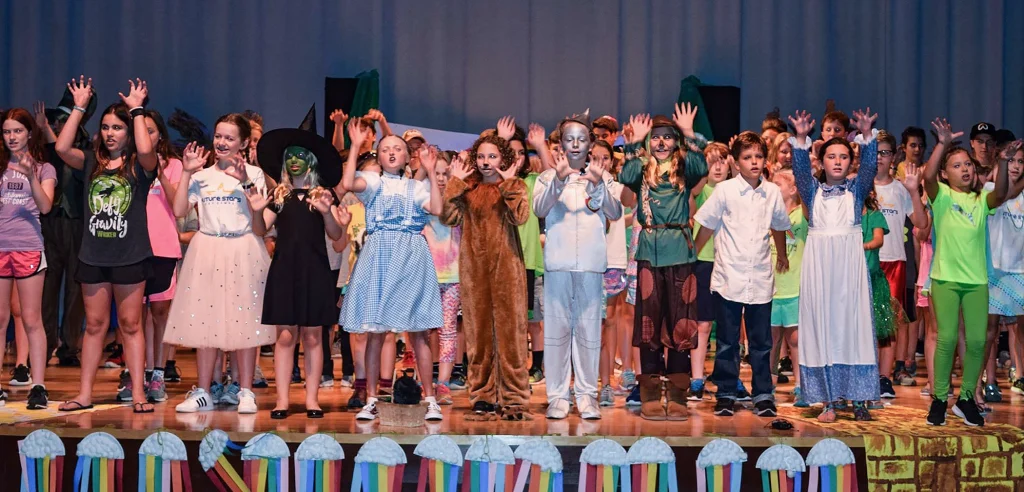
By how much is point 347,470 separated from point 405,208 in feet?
4.30

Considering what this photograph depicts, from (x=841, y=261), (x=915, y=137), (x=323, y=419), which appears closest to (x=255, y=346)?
(x=323, y=419)

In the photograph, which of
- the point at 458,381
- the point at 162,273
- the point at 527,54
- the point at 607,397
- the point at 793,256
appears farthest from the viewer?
the point at 527,54

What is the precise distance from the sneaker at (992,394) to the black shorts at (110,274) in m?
4.62

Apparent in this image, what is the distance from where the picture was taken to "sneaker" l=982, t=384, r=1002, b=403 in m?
6.20

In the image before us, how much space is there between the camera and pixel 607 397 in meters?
5.91

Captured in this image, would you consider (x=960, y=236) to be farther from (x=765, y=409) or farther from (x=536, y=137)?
(x=536, y=137)

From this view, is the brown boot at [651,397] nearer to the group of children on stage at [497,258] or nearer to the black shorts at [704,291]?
the group of children on stage at [497,258]

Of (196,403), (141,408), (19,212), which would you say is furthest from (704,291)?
(19,212)

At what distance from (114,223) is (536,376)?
107 inches

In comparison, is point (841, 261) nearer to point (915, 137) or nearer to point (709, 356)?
point (915, 137)

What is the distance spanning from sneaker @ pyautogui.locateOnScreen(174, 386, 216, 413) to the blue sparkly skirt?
251mm

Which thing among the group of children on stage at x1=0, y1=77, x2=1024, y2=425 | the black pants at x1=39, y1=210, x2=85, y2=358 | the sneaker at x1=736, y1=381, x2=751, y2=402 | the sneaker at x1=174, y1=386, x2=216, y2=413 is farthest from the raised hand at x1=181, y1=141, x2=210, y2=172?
the sneaker at x1=736, y1=381, x2=751, y2=402

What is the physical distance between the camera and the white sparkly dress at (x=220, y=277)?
5.46m

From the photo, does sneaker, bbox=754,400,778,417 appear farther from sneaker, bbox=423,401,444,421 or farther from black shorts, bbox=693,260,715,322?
sneaker, bbox=423,401,444,421
